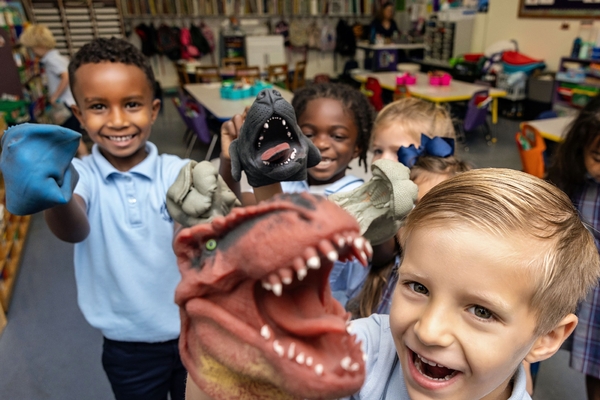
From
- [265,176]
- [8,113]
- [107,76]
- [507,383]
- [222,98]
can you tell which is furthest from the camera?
[222,98]

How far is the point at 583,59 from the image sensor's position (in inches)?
215

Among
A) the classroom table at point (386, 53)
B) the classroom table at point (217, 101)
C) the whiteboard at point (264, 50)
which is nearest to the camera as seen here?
the classroom table at point (217, 101)

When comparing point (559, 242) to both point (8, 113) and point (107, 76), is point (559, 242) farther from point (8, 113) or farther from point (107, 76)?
point (8, 113)

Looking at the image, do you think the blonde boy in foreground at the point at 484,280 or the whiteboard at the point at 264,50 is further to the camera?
the whiteboard at the point at 264,50

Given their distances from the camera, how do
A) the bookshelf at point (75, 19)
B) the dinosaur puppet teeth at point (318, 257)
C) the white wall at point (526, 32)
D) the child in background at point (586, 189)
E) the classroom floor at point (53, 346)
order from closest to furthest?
the dinosaur puppet teeth at point (318, 257) < the child in background at point (586, 189) < the classroom floor at point (53, 346) < the white wall at point (526, 32) < the bookshelf at point (75, 19)

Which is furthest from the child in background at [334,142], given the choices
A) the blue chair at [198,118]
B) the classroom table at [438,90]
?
the classroom table at [438,90]

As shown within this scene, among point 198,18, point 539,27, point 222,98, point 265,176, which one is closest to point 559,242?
point 265,176

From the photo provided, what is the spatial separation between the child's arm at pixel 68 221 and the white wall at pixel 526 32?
6.80m

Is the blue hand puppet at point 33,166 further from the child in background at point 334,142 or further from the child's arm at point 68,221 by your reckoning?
the child in background at point 334,142

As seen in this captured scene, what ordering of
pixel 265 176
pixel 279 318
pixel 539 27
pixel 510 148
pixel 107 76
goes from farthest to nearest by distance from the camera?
pixel 539 27, pixel 510 148, pixel 107 76, pixel 265 176, pixel 279 318

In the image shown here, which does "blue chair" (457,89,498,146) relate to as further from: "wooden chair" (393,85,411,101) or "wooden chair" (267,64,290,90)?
"wooden chair" (267,64,290,90)

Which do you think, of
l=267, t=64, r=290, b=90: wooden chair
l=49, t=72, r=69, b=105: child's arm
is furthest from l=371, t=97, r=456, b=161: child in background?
l=267, t=64, r=290, b=90: wooden chair

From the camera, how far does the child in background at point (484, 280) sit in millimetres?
608

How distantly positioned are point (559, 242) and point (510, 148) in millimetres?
5161
